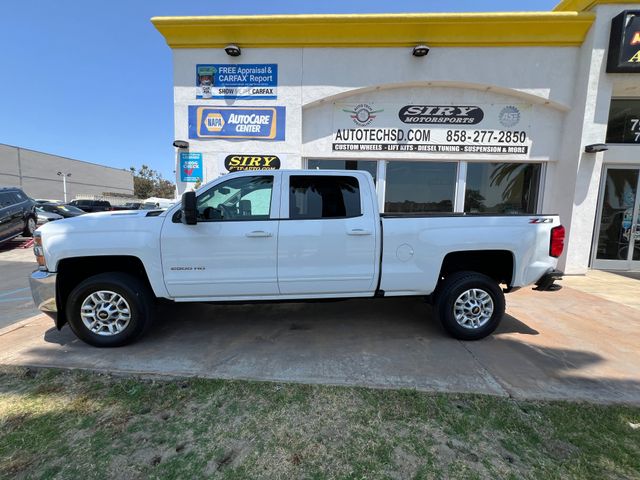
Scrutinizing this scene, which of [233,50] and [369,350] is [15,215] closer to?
[233,50]

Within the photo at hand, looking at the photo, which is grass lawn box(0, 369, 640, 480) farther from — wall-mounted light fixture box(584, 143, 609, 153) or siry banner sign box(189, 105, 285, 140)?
wall-mounted light fixture box(584, 143, 609, 153)

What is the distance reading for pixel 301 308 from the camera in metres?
5.08

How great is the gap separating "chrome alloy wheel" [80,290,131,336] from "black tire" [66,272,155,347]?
1 centimetres

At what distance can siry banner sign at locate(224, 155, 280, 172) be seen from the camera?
8.35 meters

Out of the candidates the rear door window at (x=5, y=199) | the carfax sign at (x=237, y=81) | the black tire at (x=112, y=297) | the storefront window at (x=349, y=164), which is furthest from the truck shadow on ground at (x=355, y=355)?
the rear door window at (x=5, y=199)

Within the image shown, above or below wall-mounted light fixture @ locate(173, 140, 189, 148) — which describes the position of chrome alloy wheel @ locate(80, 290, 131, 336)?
below

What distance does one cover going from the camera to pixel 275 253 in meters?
3.70

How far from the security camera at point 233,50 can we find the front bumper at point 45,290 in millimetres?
6552

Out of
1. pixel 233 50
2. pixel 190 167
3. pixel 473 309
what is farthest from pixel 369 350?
pixel 233 50

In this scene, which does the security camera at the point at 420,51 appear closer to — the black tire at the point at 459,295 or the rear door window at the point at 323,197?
the rear door window at the point at 323,197

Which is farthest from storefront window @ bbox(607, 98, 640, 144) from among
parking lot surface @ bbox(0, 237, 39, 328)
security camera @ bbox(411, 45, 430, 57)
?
parking lot surface @ bbox(0, 237, 39, 328)

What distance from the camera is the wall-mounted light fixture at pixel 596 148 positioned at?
7.18 metres

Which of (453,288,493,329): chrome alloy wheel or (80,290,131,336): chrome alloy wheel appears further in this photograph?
(453,288,493,329): chrome alloy wheel

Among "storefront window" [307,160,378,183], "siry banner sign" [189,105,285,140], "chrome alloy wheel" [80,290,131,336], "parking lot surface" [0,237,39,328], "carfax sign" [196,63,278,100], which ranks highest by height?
"carfax sign" [196,63,278,100]
